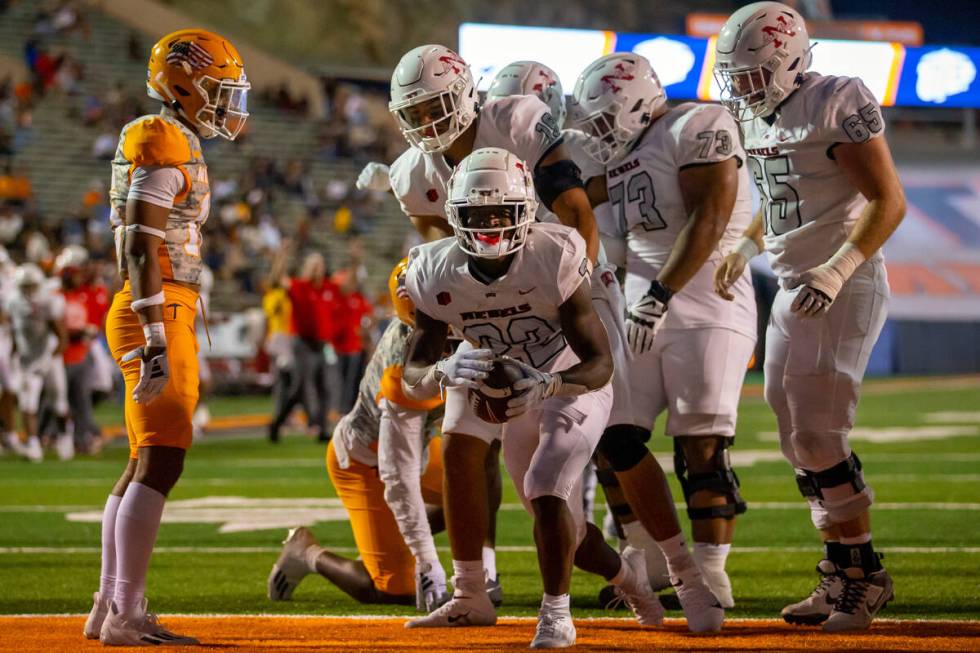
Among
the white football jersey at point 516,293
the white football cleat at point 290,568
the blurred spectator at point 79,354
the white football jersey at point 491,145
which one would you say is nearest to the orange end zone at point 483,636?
the white football cleat at point 290,568

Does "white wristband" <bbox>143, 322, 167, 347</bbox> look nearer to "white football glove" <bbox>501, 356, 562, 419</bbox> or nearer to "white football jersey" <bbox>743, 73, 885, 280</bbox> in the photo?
"white football glove" <bbox>501, 356, 562, 419</bbox>

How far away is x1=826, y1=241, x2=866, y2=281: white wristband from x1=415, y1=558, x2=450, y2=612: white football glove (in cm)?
183

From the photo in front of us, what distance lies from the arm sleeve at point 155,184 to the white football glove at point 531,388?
1228mm

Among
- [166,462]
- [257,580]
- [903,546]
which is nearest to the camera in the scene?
[166,462]

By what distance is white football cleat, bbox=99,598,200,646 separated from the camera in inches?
174

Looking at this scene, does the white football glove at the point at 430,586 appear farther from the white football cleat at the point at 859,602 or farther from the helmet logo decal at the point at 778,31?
the helmet logo decal at the point at 778,31

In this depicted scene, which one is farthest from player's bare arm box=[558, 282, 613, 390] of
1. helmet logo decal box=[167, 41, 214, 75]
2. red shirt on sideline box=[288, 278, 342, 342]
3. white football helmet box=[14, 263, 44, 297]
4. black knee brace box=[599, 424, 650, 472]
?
red shirt on sideline box=[288, 278, 342, 342]

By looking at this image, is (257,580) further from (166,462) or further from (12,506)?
(12,506)

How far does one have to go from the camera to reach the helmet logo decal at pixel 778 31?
4848 mm

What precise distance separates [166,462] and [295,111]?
82.9ft

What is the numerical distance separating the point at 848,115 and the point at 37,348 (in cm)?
955

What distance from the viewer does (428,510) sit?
5.82 meters

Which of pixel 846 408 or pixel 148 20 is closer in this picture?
pixel 846 408

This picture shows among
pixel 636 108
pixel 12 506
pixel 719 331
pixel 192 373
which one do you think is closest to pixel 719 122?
pixel 636 108
